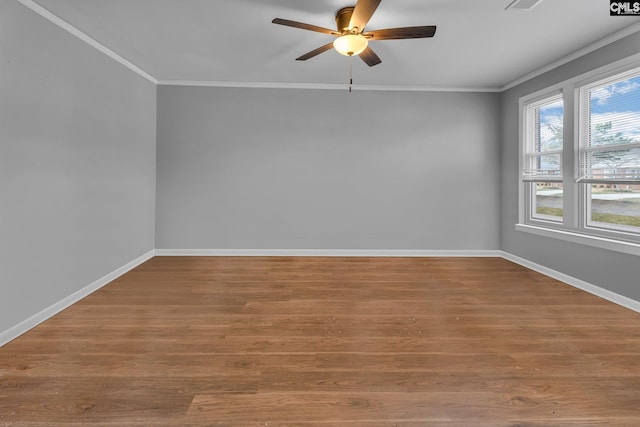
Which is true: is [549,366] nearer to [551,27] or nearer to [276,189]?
[551,27]

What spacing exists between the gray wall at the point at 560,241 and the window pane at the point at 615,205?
31 centimetres

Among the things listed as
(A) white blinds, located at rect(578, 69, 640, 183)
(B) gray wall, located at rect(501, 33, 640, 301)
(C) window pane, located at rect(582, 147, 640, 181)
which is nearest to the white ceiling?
(B) gray wall, located at rect(501, 33, 640, 301)

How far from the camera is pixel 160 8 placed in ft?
8.77

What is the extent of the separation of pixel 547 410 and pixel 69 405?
231 cm

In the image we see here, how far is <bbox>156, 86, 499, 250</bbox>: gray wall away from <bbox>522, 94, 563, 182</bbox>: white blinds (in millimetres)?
543

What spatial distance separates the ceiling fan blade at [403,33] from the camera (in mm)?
2426

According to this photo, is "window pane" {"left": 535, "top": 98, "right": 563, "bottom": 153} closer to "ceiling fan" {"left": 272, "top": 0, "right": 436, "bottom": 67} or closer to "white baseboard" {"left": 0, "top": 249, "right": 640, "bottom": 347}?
"white baseboard" {"left": 0, "top": 249, "right": 640, "bottom": 347}

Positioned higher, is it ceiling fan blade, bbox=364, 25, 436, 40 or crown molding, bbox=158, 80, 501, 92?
crown molding, bbox=158, 80, 501, 92

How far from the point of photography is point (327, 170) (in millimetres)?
4910

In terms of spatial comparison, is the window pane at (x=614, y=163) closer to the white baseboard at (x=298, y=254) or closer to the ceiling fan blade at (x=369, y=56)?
the white baseboard at (x=298, y=254)

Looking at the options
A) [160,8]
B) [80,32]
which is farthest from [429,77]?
[80,32]

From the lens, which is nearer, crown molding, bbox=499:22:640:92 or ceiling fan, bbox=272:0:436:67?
ceiling fan, bbox=272:0:436:67

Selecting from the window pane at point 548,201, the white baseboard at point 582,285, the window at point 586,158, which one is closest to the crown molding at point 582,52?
the window at point 586,158

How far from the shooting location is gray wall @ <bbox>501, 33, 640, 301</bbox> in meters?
2.99
